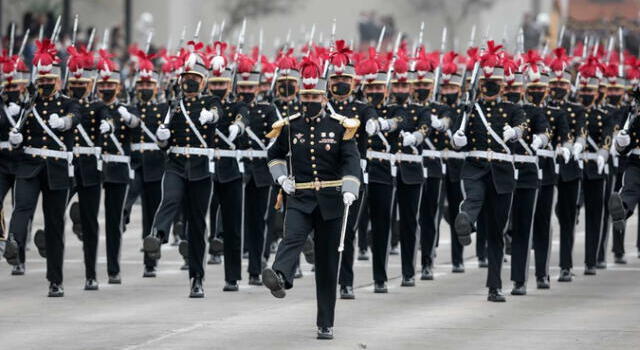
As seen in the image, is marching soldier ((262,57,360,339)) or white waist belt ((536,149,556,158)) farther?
white waist belt ((536,149,556,158))

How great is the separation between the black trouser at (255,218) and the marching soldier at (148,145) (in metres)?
1.13

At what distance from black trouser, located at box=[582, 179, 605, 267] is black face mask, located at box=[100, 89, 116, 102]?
17.0 ft

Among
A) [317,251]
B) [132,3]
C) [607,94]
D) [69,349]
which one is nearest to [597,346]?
[317,251]

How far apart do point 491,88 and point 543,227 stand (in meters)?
1.71

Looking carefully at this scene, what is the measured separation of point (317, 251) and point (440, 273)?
18.8ft

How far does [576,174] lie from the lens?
66.2 feet

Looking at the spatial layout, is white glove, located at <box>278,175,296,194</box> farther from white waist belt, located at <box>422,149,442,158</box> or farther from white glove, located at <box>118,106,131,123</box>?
white waist belt, located at <box>422,149,442,158</box>

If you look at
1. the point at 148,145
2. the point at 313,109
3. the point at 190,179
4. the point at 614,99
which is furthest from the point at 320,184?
the point at 614,99

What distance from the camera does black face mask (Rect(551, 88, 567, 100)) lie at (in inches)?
790

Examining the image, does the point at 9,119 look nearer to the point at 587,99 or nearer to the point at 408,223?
the point at 408,223

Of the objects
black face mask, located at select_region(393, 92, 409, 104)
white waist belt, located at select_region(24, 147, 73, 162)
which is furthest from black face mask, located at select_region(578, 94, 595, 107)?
white waist belt, located at select_region(24, 147, 73, 162)

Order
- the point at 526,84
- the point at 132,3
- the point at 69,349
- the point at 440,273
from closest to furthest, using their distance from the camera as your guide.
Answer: the point at 69,349 < the point at 526,84 < the point at 440,273 < the point at 132,3

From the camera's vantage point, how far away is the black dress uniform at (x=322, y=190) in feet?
49.3

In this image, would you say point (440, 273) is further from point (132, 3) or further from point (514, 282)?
point (132, 3)
